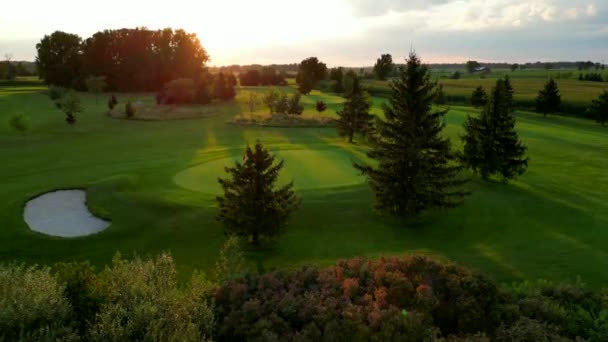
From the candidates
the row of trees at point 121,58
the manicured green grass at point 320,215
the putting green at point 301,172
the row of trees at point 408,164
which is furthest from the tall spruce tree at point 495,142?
the row of trees at point 121,58

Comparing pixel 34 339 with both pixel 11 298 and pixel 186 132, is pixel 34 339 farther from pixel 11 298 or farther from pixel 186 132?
pixel 186 132

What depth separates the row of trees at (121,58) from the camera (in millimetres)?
116688

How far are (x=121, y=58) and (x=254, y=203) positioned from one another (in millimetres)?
108121

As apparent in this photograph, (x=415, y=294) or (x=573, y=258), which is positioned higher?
(x=415, y=294)

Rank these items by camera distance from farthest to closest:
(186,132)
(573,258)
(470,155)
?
(186,132), (470,155), (573,258)

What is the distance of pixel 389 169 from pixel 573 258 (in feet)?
33.5

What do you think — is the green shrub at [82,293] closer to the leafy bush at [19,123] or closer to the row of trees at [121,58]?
the leafy bush at [19,123]

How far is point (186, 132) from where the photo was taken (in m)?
62.4

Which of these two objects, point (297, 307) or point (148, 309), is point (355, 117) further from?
point (148, 309)

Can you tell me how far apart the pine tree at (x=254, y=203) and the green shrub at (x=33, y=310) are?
34.4ft

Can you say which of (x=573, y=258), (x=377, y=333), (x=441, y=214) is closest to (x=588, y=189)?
(x=441, y=214)

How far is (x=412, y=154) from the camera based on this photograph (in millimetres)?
27125

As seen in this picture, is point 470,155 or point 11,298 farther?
point 470,155

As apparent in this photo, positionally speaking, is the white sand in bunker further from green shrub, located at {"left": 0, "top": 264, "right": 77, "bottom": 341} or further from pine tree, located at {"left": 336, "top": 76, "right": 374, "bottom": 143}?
pine tree, located at {"left": 336, "top": 76, "right": 374, "bottom": 143}
